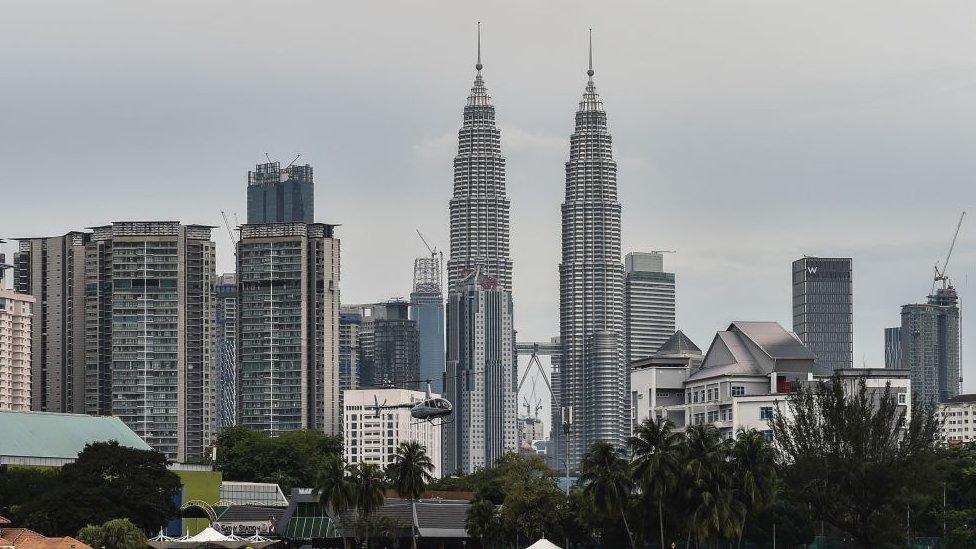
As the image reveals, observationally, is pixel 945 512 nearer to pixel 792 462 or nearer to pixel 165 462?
pixel 792 462

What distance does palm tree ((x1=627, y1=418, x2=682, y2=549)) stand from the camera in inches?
5807

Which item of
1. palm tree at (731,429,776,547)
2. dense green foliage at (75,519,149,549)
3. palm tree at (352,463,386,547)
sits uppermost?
palm tree at (731,429,776,547)

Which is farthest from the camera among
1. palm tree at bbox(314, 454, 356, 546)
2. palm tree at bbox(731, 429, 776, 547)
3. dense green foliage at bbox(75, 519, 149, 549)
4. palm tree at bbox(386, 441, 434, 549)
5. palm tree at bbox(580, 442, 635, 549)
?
palm tree at bbox(386, 441, 434, 549)

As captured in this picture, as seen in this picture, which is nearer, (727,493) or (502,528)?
(727,493)

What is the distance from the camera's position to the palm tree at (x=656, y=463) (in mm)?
147500

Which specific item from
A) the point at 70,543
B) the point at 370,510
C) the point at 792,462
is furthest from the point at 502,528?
the point at 70,543

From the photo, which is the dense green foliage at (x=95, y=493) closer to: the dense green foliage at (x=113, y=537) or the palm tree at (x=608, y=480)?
the dense green foliage at (x=113, y=537)

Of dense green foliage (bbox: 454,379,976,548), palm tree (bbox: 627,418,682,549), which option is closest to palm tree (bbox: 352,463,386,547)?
dense green foliage (bbox: 454,379,976,548)

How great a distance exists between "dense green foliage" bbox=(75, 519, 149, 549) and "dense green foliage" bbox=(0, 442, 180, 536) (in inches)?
674

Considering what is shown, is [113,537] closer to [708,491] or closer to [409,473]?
[409,473]

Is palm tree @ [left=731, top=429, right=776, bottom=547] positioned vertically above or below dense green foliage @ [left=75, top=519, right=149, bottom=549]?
above

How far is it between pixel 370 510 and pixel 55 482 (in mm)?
31933

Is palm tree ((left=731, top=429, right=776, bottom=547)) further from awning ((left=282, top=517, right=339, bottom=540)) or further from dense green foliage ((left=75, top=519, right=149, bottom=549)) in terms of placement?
awning ((left=282, top=517, right=339, bottom=540))

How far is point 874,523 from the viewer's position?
147500 mm
